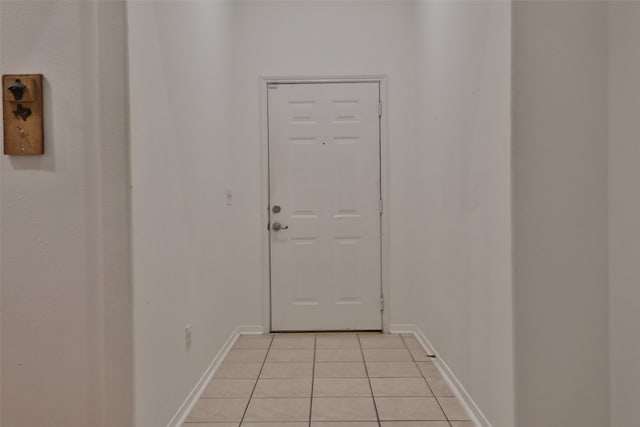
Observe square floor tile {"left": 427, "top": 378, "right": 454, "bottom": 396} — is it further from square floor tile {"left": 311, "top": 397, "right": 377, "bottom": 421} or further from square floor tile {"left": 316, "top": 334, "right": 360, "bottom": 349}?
square floor tile {"left": 316, "top": 334, "right": 360, "bottom": 349}

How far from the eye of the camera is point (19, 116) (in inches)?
65.5

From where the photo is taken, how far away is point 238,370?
10.2 ft

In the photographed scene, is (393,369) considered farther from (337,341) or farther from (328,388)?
(337,341)

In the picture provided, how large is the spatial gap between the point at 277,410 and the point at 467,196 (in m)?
1.53

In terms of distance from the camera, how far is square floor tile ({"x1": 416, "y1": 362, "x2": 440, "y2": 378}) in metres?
2.97

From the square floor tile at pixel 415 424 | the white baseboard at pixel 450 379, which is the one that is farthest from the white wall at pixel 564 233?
the square floor tile at pixel 415 424

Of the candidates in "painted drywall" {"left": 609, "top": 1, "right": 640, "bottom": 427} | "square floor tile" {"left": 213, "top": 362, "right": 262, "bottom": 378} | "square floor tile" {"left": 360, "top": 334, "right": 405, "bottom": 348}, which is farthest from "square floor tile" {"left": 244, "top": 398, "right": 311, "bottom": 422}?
"painted drywall" {"left": 609, "top": 1, "right": 640, "bottom": 427}

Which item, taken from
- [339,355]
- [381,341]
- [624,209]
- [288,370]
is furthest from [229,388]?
[624,209]

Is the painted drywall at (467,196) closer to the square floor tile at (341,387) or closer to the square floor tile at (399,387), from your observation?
the square floor tile at (399,387)

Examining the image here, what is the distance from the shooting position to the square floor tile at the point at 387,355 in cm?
330

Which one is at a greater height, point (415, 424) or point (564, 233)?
point (564, 233)

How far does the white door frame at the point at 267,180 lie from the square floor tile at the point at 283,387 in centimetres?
116

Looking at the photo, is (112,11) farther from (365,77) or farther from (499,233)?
(365,77)

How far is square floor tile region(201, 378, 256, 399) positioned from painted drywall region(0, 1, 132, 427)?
1.08m
